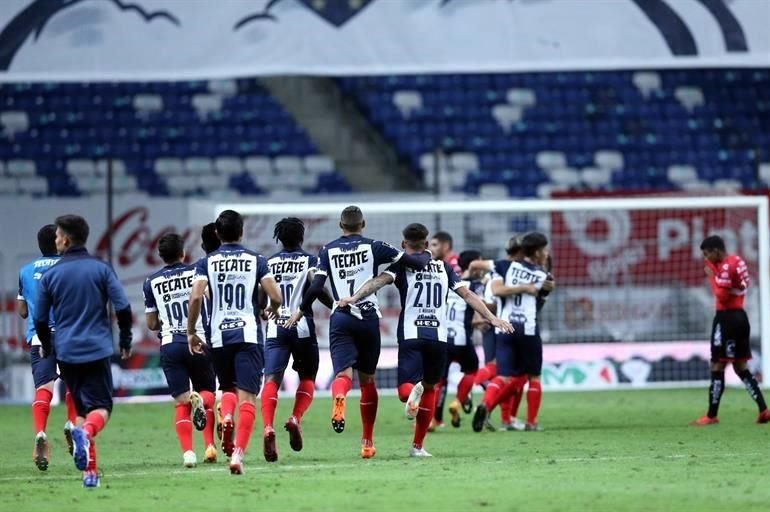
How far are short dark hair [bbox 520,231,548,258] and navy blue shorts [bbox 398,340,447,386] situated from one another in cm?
358

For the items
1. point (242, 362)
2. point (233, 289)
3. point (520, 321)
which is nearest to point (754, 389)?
point (520, 321)

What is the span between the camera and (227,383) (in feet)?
40.3

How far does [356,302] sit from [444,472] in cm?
172

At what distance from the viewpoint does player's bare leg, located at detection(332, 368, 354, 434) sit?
12289mm

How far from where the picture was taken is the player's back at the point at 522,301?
54.4ft

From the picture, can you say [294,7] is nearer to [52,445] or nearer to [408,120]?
[52,445]

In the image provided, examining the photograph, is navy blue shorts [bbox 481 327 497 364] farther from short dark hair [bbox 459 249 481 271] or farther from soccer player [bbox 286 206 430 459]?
soccer player [bbox 286 206 430 459]

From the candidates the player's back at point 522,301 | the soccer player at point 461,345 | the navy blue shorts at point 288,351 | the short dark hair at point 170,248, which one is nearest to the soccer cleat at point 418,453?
the navy blue shorts at point 288,351

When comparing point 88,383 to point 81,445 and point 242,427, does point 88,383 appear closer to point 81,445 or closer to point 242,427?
point 81,445

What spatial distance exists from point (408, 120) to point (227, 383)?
1893 cm

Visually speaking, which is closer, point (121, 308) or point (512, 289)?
point (121, 308)

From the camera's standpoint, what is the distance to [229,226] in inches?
465

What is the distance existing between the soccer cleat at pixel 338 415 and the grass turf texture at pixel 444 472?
1.03ft

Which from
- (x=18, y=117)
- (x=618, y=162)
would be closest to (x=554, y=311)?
(x=618, y=162)
